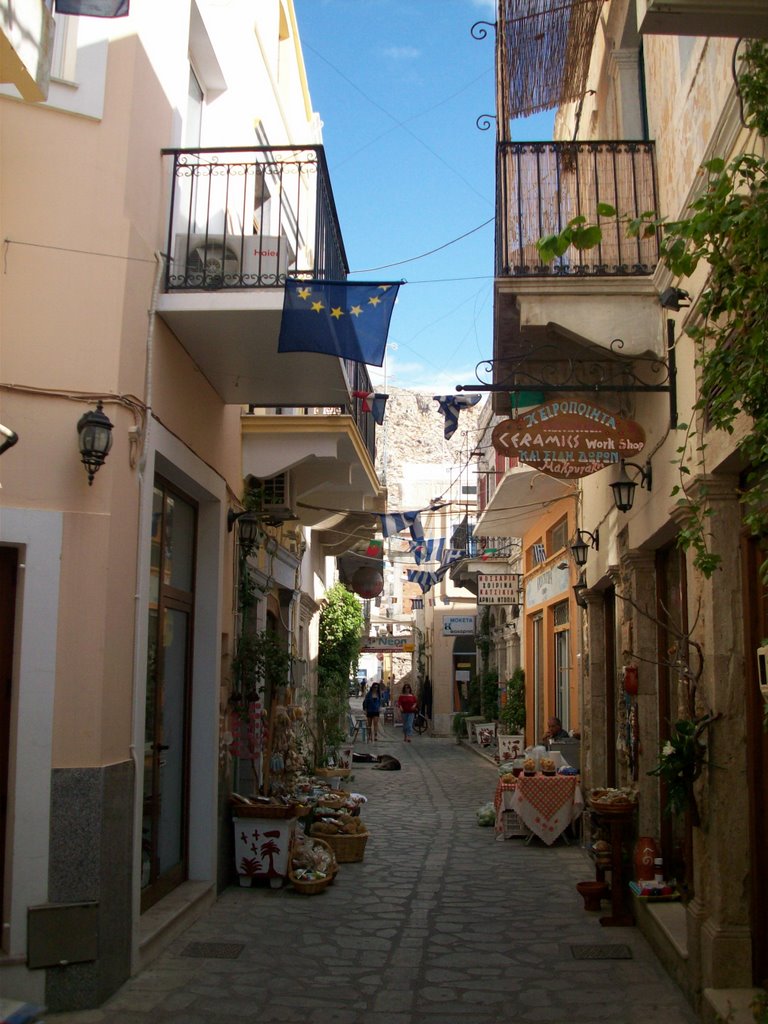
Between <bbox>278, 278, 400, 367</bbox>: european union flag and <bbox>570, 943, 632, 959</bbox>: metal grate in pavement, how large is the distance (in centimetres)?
429

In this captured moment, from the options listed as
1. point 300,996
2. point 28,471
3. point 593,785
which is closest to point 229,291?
point 28,471

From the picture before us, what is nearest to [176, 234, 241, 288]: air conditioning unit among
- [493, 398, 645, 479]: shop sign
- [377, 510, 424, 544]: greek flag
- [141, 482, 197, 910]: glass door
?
[141, 482, 197, 910]: glass door

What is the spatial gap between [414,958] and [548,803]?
4549 millimetres

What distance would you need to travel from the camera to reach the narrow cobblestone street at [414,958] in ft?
18.5

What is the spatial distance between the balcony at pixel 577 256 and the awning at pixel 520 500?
5229mm

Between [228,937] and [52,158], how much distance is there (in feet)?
17.9

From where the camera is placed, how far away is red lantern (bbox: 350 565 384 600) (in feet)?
71.4

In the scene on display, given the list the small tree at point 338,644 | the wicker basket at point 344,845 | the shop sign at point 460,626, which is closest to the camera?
the wicker basket at point 344,845

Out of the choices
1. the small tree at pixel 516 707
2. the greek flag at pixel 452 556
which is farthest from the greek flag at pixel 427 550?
the small tree at pixel 516 707

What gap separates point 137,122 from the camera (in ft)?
21.0

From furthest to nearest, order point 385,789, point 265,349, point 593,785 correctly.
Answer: point 385,789, point 593,785, point 265,349

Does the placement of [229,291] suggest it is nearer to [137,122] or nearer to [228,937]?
Result: [137,122]

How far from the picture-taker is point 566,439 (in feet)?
22.2

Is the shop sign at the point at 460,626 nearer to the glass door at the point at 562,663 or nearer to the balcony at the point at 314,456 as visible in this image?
the glass door at the point at 562,663
